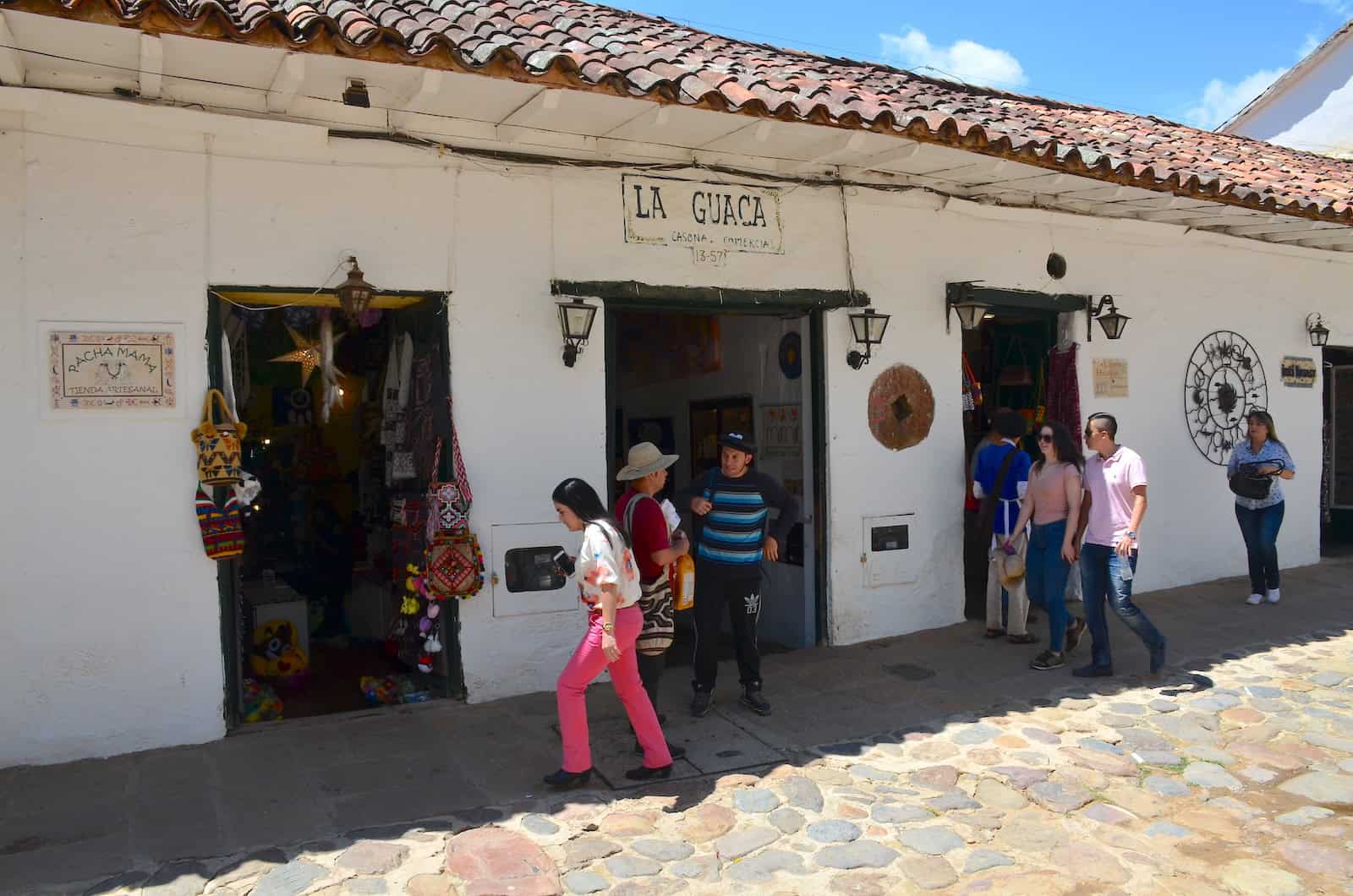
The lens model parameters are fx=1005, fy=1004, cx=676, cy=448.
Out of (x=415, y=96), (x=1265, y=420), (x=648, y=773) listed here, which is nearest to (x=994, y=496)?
(x=1265, y=420)

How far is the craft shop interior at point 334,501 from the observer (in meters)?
5.31

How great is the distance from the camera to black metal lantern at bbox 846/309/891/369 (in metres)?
6.99

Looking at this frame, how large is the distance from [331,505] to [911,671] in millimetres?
4635

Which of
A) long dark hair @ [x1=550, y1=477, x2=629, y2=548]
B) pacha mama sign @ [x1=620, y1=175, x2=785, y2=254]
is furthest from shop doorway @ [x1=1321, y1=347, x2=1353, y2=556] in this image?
long dark hair @ [x1=550, y1=477, x2=629, y2=548]

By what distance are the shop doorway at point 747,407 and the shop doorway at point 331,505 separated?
4.19 feet

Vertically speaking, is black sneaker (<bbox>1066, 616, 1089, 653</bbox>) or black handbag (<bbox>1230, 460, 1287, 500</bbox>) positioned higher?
black handbag (<bbox>1230, 460, 1287, 500</bbox>)

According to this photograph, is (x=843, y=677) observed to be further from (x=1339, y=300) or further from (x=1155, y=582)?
(x=1339, y=300)

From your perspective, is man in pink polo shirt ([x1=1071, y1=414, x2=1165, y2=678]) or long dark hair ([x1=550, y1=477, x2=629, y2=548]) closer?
long dark hair ([x1=550, y1=477, x2=629, y2=548])

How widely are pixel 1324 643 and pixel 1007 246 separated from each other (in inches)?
144

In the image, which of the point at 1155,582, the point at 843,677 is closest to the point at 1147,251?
the point at 1155,582

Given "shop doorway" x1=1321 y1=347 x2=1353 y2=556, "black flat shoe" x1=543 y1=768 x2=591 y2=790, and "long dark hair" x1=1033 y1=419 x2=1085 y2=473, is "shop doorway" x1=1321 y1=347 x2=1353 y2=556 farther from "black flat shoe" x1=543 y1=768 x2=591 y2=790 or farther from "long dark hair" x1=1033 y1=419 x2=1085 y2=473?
"black flat shoe" x1=543 y1=768 x2=591 y2=790

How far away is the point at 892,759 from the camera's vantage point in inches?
196

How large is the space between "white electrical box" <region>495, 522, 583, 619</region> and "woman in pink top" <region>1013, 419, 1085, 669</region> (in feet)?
9.91

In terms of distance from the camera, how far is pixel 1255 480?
8305 mm
